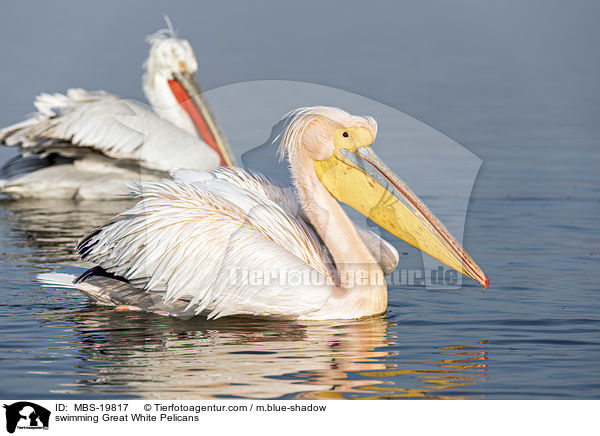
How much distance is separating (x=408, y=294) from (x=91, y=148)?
4649 millimetres

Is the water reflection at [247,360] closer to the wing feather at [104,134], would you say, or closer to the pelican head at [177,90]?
the wing feather at [104,134]

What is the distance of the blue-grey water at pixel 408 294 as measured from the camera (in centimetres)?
464

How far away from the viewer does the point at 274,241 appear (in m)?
5.52

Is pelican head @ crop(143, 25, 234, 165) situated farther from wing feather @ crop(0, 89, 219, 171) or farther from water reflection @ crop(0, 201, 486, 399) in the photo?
water reflection @ crop(0, 201, 486, 399)

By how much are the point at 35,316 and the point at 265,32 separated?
731 inches

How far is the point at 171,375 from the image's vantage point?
467cm

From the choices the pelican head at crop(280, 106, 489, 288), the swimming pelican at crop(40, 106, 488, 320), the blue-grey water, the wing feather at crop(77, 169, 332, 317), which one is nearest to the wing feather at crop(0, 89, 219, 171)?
the blue-grey water
